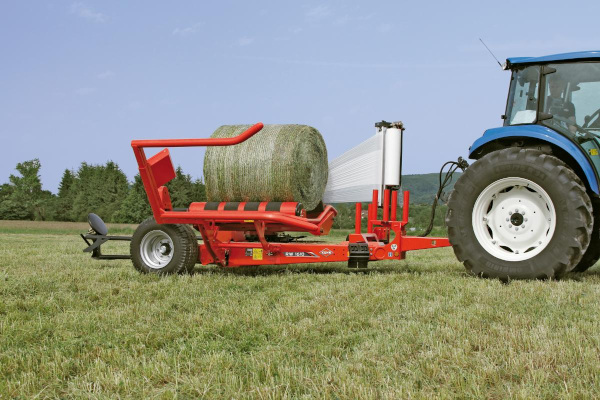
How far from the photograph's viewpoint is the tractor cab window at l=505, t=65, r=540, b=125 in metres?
5.23

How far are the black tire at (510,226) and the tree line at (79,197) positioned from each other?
3145 cm

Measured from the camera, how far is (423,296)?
165 inches

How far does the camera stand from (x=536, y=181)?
15.7 ft

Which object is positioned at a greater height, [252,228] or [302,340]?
[252,228]

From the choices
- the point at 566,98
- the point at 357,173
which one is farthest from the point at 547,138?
the point at 357,173

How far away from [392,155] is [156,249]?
3.05m

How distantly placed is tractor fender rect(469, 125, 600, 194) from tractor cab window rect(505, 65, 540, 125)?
21 cm

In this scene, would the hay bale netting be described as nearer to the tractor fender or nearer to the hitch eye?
the hitch eye

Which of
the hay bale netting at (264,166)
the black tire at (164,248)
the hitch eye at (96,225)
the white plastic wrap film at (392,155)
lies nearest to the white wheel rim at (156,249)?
the black tire at (164,248)

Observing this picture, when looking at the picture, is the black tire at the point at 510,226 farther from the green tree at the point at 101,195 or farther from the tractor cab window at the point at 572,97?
the green tree at the point at 101,195

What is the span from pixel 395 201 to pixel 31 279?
4.16m

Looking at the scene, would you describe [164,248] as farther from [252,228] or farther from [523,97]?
[523,97]

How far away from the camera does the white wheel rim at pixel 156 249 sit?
5895 mm

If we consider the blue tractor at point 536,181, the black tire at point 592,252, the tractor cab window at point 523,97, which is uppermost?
the tractor cab window at point 523,97
